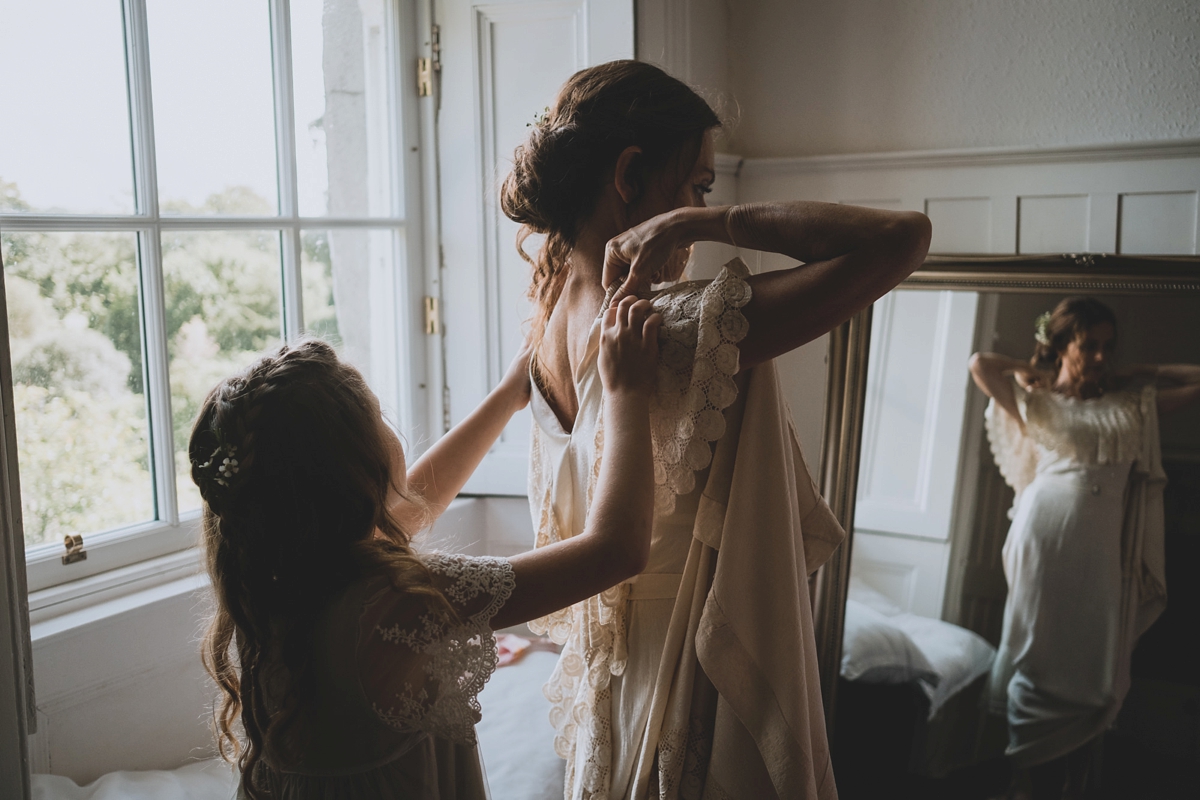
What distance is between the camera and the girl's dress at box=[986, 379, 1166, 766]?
5.98 ft

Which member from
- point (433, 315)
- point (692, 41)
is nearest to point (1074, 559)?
point (692, 41)

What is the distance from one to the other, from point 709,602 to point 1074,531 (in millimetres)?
1219

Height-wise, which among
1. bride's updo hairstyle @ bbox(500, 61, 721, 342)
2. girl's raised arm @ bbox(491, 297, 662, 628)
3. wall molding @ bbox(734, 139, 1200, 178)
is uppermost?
wall molding @ bbox(734, 139, 1200, 178)

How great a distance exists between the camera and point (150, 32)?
1.67 m

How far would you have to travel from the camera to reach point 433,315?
2.31 metres

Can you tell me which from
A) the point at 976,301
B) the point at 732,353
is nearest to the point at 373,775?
the point at 732,353

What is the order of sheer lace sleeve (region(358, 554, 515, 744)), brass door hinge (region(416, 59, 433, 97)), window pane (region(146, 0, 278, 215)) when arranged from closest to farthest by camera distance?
1. sheer lace sleeve (region(358, 554, 515, 744))
2. window pane (region(146, 0, 278, 215))
3. brass door hinge (region(416, 59, 433, 97))

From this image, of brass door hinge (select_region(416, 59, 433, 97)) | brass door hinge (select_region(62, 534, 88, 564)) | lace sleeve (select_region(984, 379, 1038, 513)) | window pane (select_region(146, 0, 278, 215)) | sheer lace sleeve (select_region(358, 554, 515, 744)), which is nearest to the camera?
sheer lace sleeve (select_region(358, 554, 515, 744))

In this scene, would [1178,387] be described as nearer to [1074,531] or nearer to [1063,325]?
[1063,325]

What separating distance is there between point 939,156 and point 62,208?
1836 millimetres

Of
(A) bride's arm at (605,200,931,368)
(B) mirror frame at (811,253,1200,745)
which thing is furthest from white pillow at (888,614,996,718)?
(A) bride's arm at (605,200,931,368)

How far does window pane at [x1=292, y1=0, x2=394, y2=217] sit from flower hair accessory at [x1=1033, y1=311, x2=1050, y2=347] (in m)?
1.54

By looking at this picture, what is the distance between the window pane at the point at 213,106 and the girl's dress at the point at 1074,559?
5.57 ft

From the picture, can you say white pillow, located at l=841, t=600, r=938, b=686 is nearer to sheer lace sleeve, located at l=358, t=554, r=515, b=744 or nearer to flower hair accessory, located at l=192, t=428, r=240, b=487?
sheer lace sleeve, located at l=358, t=554, r=515, b=744
